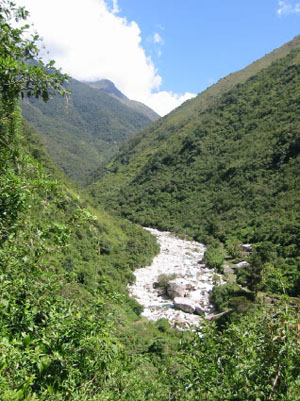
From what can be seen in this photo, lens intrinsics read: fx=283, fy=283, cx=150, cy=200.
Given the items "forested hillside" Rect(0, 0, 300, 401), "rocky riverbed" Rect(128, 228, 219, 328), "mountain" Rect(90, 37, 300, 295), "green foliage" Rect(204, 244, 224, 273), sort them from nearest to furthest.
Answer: "forested hillside" Rect(0, 0, 300, 401) → "rocky riverbed" Rect(128, 228, 219, 328) → "green foliage" Rect(204, 244, 224, 273) → "mountain" Rect(90, 37, 300, 295)

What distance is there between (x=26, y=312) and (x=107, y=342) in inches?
27.4

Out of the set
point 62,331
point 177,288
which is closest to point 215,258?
point 177,288

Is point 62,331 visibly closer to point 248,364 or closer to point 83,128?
point 248,364

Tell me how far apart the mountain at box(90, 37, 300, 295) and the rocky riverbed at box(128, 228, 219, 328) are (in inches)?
177

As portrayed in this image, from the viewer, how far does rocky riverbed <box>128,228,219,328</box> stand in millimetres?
14977

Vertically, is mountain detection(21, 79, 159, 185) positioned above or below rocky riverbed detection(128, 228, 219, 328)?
above

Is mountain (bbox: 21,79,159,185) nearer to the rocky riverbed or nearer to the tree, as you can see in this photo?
the rocky riverbed

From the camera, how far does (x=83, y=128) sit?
15238 centimetres

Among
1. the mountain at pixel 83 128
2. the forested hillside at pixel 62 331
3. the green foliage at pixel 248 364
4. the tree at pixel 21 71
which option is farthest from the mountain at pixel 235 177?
the mountain at pixel 83 128

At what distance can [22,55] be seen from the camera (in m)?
2.93

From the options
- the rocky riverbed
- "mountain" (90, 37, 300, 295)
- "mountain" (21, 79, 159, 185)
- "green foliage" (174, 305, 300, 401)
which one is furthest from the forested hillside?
"mountain" (21, 79, 159, 185)

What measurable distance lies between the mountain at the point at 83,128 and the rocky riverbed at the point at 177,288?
6089cm

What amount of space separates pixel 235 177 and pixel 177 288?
25195mm

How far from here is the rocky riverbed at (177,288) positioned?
49.1 ft
